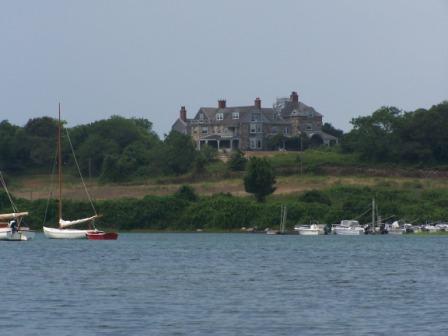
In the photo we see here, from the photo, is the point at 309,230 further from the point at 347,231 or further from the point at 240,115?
the point at 240,115

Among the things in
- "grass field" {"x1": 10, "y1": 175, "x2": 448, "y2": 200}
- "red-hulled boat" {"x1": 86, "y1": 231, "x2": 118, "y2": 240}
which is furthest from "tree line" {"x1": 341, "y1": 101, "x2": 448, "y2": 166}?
"red-hulled boat" {"x1": 86, "y1": 231, "x2": 118, "y2": 240}

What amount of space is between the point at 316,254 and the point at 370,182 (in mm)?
52100

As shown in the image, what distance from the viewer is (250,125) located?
7525 inches

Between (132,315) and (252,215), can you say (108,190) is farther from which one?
(132,315)

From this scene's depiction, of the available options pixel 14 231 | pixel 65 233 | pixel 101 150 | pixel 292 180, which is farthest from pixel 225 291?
pixel 101 150

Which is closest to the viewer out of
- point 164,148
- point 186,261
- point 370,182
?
point 186,261

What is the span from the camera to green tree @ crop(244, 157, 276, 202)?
457 ft

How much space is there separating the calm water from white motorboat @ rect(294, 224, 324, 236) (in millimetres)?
25983

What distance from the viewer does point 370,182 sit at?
14750 centimetres

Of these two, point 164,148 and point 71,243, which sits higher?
point 164,148

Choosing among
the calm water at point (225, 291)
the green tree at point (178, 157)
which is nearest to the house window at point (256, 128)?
the green tree at point (178, 157)

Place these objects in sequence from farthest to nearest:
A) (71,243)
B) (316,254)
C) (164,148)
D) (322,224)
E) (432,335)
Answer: (164,148)
(322,224)
(71,243)
(316,254)
(432,335)

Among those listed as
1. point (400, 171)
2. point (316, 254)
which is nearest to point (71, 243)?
point (316, 254)

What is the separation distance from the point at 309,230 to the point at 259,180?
10425mm
